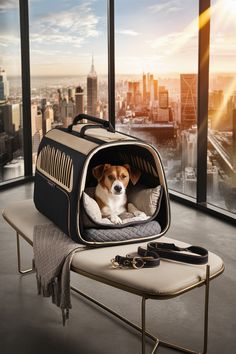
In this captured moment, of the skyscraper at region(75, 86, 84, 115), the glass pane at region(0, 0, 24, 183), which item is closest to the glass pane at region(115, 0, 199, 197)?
the skyscraper at region(75, 86, 84, 115)

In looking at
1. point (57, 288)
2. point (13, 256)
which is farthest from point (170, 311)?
point (13, 256)

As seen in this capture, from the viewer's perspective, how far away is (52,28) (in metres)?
5.03

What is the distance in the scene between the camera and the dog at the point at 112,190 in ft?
8.14

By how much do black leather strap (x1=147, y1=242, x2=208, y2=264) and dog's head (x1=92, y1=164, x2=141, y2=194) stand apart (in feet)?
0.97

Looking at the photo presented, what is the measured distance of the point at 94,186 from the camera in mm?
2639

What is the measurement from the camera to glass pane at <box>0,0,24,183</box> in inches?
190

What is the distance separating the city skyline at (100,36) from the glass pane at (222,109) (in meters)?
0.25

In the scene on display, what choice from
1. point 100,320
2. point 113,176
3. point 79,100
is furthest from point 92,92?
point 100,320

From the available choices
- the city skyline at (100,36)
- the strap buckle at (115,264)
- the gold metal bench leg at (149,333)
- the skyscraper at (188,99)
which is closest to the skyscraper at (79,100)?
the city skyline at (100,36)

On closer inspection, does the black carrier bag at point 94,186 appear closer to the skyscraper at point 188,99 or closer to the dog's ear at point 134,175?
the dog's ear at point 134,175

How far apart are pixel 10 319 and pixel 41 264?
31 cm

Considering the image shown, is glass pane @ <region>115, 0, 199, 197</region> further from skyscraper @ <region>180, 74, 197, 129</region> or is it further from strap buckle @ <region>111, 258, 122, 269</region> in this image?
strap buckle @ <region>111, 258, 122, 269</region>

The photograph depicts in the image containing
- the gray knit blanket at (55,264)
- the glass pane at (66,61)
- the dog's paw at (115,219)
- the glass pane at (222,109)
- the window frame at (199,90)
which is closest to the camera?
the gray knit blanket at (55,264)

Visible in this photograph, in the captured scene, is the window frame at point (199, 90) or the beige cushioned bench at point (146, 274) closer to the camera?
the beige cushioned bench at point (146, 274)
